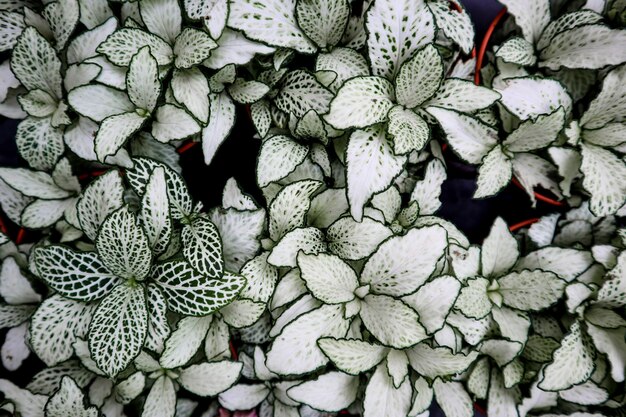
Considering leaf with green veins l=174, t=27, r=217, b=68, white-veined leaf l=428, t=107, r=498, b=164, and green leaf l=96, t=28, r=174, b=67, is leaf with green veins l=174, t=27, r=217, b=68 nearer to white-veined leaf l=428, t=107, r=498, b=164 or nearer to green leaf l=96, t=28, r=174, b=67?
green leaf l=96, t=28, r=174, b=67

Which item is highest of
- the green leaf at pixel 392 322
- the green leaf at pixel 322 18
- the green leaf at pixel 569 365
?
the green leaf at pixel 322 18

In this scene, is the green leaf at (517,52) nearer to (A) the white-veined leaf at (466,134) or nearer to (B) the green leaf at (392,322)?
(A) the white-veined leaf at (466,134)

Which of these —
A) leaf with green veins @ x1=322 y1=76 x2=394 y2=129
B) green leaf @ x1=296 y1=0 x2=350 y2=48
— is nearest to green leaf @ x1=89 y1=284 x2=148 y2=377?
leaf with green veins @ x1=322 y1=76 x2=394 y2=129

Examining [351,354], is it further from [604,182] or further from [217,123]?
[604,182]

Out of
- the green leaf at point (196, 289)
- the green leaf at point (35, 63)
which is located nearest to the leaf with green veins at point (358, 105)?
the green leaf at point (196, 289)

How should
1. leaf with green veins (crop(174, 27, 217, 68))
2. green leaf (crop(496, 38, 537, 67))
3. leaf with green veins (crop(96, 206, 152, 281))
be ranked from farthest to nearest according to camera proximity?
green leaf (crop(496, 38, 537, 67)) → leaf with green veins (crop(174, 27, 217, 68)) → leaf with green veins (crop(96, 206, 152, 281))

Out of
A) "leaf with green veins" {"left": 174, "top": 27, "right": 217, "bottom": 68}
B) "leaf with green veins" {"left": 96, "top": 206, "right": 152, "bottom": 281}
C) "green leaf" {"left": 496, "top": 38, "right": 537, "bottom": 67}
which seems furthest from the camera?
"green leaf" {"left": 496, "top": 38, "right": 537, "bottom": 67}

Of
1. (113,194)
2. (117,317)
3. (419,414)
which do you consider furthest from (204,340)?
(419,414)
